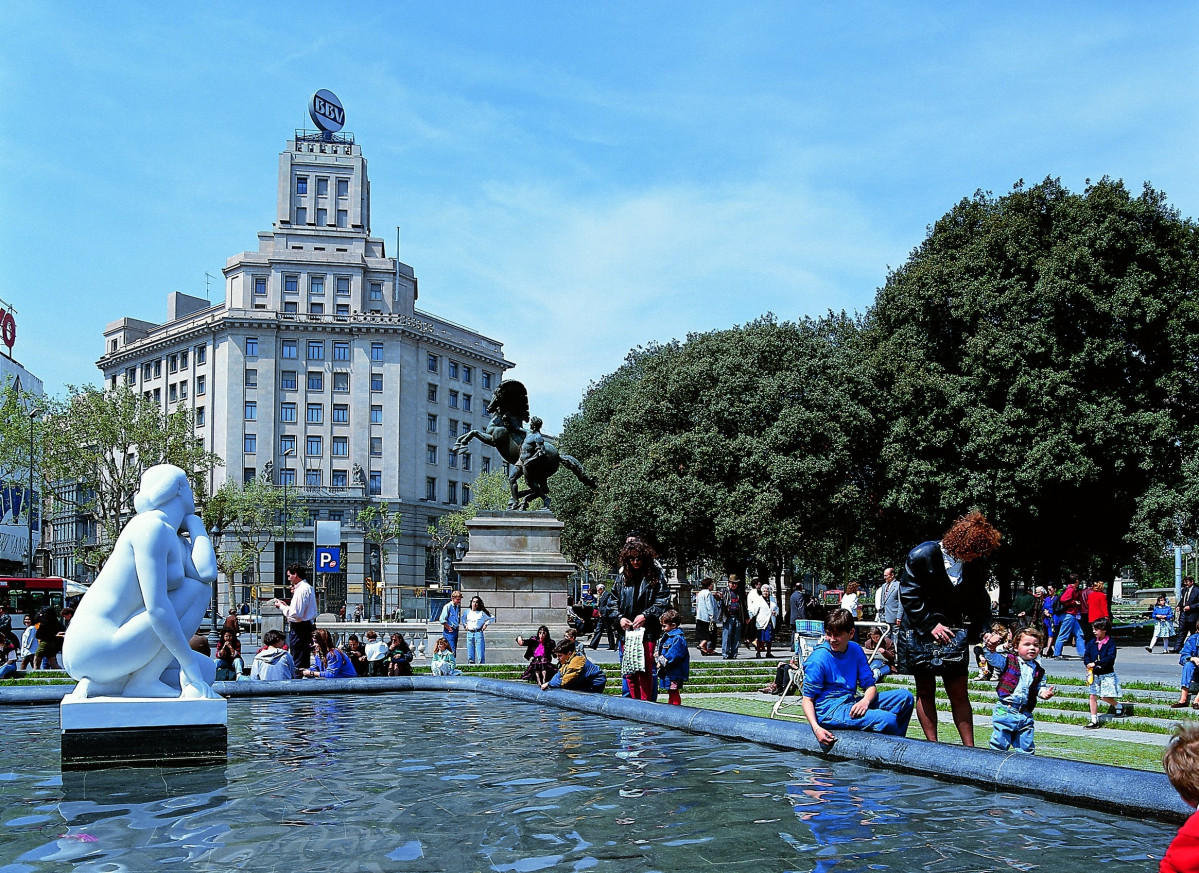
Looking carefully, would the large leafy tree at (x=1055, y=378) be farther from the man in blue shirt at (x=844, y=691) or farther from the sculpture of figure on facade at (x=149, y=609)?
the sculpture of figure on facade at (x=149, y=609)

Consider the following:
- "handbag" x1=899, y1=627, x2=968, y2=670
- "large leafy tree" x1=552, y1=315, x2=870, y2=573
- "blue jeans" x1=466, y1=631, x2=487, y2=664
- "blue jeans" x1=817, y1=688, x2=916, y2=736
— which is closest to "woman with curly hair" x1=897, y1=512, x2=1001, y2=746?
"handbag" x1=899, y1=627, x2=968, y2=670

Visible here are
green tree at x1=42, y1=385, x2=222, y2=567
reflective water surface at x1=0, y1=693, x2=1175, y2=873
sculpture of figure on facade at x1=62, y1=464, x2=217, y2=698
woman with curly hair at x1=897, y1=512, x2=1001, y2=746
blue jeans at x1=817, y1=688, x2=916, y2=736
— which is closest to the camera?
reflective water surface at x1=0, y1=693, x2=1175, y2=873

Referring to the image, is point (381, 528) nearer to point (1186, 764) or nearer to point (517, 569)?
point (517, 569)

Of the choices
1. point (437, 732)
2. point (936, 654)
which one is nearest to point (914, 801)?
point (936, 654)

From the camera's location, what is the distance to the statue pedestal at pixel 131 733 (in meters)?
7.20

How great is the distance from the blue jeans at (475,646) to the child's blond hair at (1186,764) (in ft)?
58.3

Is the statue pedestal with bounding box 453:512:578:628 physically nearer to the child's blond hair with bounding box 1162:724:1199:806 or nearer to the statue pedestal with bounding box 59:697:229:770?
the statue pedestal with bounding box 59:697:229:770

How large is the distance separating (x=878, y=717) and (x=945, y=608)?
3.25ft

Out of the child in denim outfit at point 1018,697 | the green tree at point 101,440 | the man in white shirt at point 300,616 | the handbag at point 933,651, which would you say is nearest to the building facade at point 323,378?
the green tree at point 101,440

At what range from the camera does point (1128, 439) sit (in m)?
29.8

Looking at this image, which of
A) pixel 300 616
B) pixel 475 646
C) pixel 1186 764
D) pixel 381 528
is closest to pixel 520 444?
pixel 475 646

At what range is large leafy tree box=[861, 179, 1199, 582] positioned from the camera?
29953 mm

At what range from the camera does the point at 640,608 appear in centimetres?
1123

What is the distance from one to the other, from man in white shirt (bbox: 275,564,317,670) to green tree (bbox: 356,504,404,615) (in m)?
63.0
